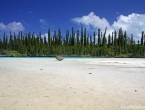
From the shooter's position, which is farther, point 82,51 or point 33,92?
point 82,51

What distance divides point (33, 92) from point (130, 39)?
87226 millimetres

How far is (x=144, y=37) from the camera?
3300 inches

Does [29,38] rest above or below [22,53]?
above

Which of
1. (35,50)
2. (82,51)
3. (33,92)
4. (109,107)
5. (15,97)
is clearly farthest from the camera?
(35,50)

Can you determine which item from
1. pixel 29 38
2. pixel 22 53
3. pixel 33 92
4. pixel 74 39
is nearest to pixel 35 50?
pixel 22 53

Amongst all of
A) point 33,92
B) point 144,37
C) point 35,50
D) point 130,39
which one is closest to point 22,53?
point 35,50

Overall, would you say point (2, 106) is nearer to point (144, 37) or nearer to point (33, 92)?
point (33, 92)

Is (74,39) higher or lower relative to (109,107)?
higher

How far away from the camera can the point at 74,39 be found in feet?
306

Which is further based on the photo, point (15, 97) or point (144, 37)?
point (144, 37)

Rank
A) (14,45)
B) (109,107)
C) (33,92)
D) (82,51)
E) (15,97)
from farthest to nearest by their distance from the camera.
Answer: (14,45) < (82,51) < (33,92) < (15,97) < (109,107)

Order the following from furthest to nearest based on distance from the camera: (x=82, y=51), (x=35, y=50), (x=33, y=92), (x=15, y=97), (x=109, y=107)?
(x=35, y=50)
(x=82, y=51)
(x=33, y=92)
(x=15, y=97)
(x=109, y=107)

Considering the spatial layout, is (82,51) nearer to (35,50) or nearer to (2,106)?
(35,50)

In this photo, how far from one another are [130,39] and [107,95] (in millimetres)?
86668
